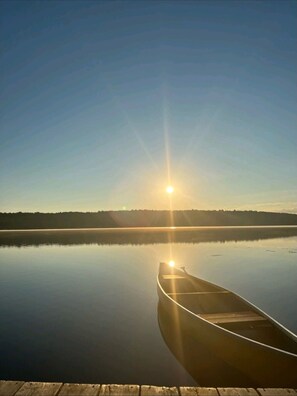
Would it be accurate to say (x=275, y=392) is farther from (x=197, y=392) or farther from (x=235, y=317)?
(x=235, y=317)

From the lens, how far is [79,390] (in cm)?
602

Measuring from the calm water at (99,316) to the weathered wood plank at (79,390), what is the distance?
5466 millimetres

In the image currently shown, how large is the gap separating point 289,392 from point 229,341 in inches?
160

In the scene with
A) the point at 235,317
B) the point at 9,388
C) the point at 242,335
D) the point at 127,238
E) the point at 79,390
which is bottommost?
the point at 242,335

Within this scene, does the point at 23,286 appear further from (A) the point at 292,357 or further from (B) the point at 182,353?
(A) the point at 292,357

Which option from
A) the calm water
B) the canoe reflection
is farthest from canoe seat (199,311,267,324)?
the calm water

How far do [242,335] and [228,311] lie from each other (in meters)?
3.16

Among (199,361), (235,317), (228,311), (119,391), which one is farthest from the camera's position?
(228,311)

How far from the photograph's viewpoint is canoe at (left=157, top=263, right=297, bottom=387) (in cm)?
834

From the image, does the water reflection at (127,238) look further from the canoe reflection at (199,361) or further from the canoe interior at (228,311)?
the canoe reflection at (199,361)

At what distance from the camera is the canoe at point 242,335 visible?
8.34m

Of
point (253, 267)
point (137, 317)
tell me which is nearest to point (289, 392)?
point (137, 317)

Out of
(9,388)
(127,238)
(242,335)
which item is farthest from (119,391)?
(127,238)

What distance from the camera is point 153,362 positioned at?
482 inches
